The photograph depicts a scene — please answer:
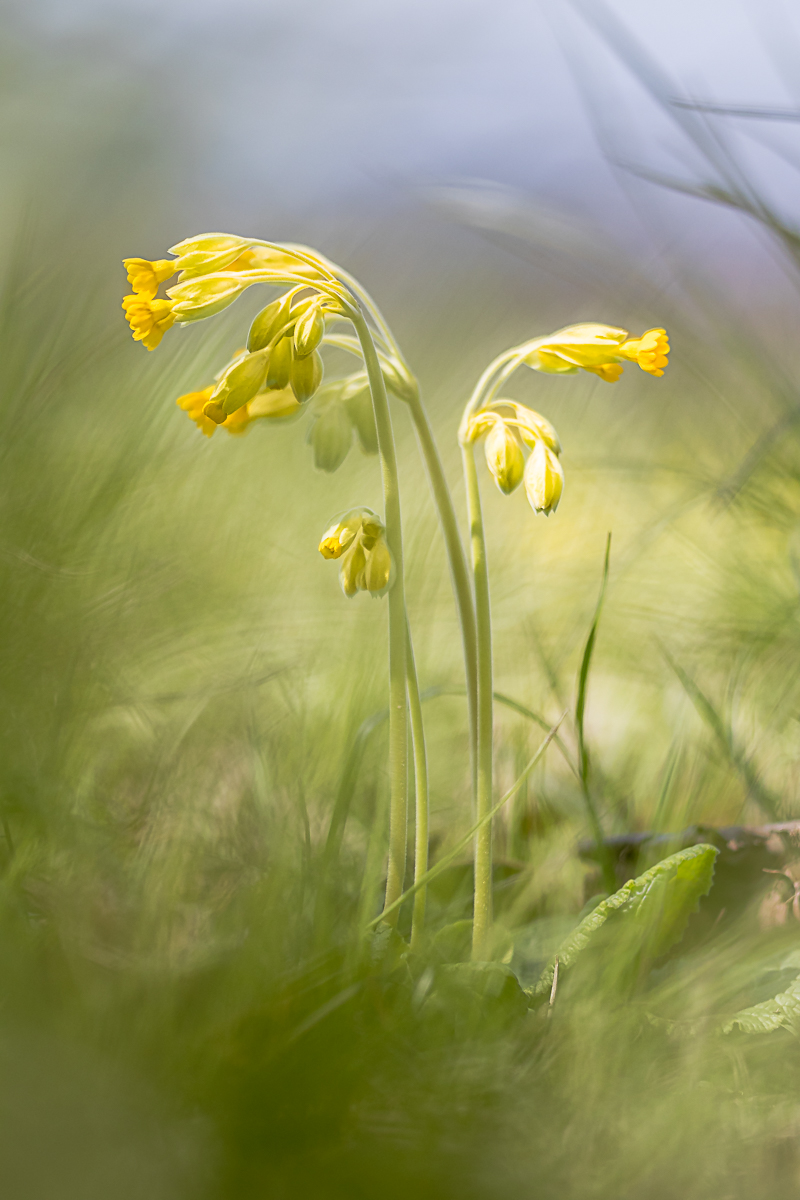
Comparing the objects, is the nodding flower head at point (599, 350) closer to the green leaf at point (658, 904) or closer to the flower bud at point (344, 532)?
the flower bud at point (344, 532)

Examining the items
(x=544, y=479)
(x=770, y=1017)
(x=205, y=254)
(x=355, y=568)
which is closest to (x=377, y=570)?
(x=355, y=568)

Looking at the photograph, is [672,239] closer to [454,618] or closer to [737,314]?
[737,314]

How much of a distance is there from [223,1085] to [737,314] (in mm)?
743

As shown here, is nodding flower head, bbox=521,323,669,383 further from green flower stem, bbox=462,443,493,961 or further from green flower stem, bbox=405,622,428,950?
green flower stem, bbox=405,622,428,950

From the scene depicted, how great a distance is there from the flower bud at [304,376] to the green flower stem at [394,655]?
40 millimetres

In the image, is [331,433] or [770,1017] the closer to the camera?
[770,1017]

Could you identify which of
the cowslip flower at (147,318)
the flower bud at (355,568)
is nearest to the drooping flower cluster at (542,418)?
the flower bud at (355,568)

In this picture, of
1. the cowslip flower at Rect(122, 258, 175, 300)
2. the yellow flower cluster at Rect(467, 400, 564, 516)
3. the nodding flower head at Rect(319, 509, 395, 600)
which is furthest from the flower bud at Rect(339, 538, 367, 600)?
the cowslip flower at Rect(122, 258, 175, 300)

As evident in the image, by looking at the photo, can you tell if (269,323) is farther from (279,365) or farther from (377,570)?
(377,570)

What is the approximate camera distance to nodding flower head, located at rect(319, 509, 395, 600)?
486 millimetres

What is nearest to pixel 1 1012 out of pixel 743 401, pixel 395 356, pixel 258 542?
pixel 395 356

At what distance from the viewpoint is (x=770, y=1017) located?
17.3 inches

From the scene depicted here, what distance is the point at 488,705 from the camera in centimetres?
50

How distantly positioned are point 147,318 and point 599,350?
0.98 feet
